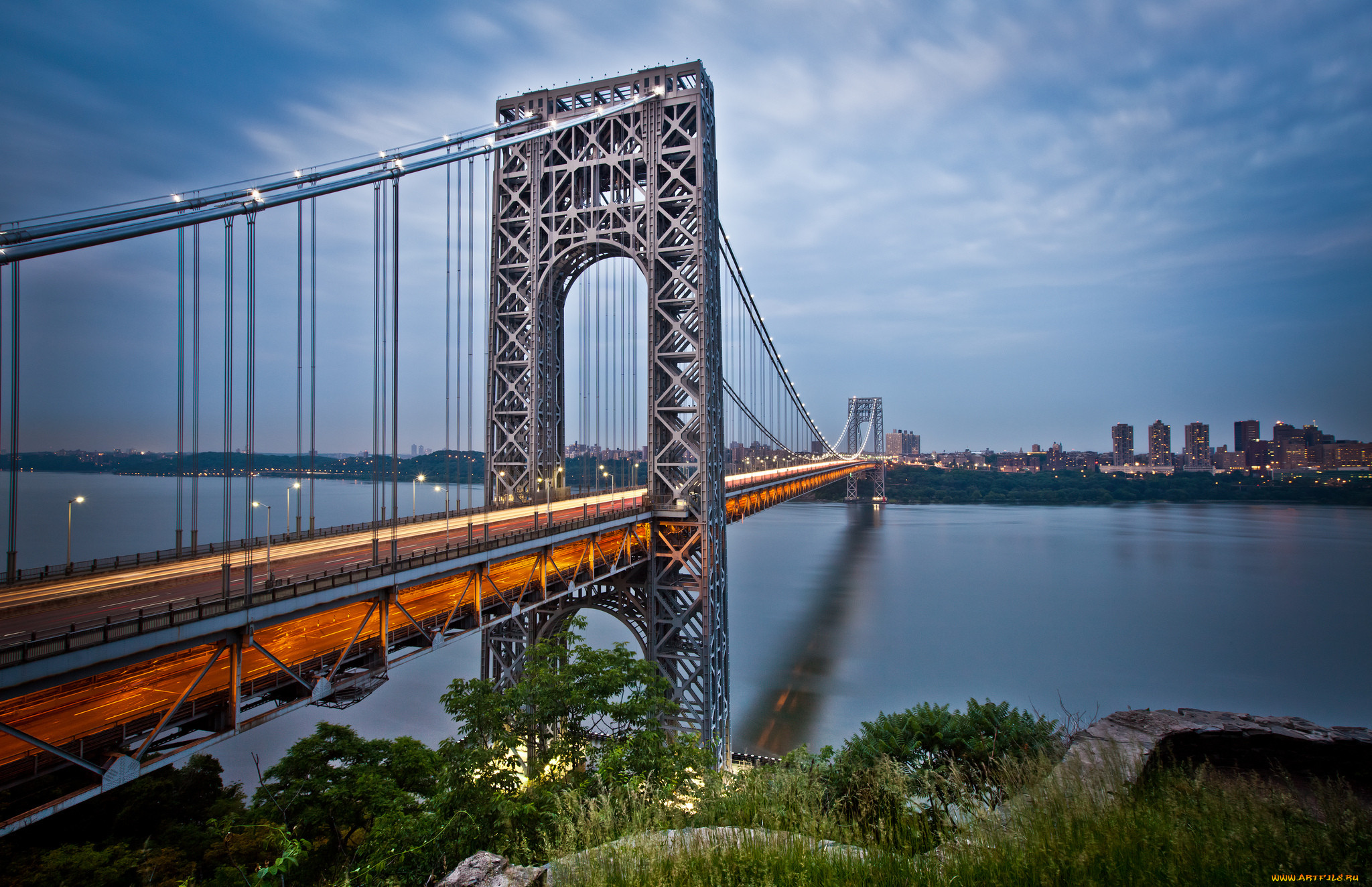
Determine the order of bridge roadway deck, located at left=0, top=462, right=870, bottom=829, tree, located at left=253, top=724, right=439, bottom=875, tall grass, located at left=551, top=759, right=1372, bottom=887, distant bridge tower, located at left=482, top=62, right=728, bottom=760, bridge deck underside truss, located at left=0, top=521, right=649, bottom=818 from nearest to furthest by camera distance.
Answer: tall grass, located at left=551, top=759, right=1372, bottom=887 < bridge roadway deck, located at left=0, top=462, right=870, bottom=829 < bridge deck underside truss, located at left=0, top=521, right=649, bottom=818 < tree, located at left=253, top=724, right=439, bottom=875 < distant bridge tower, located at left=482, top=62, right=728, bottom=760

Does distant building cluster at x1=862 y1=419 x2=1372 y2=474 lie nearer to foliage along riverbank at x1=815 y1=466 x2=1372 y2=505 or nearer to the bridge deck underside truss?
foliage along riverbank at x1=815 y1=466 x2=1372 y2=505

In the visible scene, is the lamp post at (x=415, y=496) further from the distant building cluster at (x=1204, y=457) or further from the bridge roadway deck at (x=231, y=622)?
the distant building cluster at (x=1204, y=457)

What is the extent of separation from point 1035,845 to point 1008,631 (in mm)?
34584

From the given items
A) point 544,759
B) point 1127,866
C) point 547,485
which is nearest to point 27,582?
point 544,759

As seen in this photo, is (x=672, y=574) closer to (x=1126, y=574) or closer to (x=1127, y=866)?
(x=1127, y=866)

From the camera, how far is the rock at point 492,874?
14.2 feet

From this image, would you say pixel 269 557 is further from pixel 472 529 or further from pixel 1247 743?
pixel 1247 743

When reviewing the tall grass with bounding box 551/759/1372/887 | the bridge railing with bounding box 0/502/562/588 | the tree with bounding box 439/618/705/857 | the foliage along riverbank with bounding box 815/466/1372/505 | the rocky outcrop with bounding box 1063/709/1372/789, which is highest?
the bridge railing with bounding box 0/502/562/588

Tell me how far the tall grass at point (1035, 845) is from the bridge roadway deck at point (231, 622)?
557 centimetres

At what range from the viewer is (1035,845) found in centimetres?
364

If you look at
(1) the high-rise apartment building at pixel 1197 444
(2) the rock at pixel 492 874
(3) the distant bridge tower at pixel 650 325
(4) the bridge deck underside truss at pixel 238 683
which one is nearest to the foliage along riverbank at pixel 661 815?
(2) the rock at pixel 492 874

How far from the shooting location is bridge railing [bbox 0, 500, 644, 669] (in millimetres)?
5965

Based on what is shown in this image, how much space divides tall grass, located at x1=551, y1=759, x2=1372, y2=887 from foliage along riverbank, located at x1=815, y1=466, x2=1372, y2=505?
106 m

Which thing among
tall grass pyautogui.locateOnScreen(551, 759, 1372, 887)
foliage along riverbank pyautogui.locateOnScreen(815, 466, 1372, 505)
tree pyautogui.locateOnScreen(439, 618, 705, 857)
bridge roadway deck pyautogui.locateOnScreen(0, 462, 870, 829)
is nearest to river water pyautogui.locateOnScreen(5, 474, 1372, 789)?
tall grass pyautogui.locateOnScreen(551, 759, 1372, 887)
